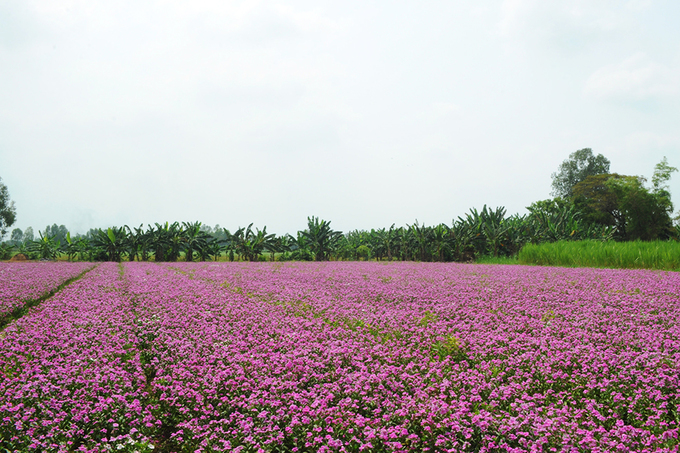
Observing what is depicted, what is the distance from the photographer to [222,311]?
738 cm

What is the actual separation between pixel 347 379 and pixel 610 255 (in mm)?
17641

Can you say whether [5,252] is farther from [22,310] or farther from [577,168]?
[577,168]

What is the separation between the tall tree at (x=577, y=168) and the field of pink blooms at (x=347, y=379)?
73888 mm

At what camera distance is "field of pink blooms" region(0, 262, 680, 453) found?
3.16 meters

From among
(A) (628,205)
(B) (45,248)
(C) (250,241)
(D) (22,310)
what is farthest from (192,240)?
(A) (628,205)

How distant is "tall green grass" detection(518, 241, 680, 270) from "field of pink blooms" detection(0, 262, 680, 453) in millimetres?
10215

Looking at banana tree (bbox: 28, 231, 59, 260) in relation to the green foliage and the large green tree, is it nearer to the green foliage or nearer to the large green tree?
the green foliage

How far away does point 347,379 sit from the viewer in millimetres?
4043

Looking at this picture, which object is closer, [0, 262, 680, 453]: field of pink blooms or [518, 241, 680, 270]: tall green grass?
[0, 262, 680, 453]: field of pink blooms

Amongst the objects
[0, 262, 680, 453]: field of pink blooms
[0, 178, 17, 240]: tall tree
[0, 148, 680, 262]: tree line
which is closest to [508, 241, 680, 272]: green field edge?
[0, 148, 680, 262]: tree line

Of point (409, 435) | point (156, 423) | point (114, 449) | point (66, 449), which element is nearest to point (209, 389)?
point (156, 423)

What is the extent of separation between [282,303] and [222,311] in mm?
1422

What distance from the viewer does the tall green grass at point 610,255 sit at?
1555 centimetres

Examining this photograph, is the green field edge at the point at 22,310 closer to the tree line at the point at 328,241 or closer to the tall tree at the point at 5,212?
the tree line at the point at 328,241
